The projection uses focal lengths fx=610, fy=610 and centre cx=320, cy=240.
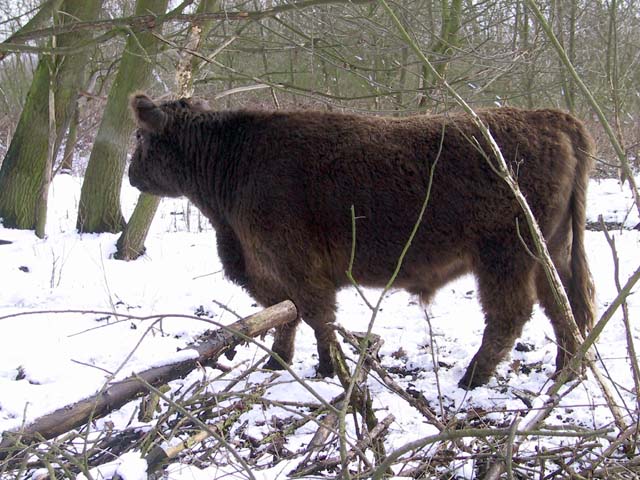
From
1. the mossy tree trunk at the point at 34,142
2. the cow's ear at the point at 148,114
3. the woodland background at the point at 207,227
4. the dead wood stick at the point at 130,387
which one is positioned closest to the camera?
the dead wood stick at the point at 130,387

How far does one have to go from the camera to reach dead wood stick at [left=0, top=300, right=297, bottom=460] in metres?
2.34

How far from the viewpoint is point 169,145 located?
5.00 metres

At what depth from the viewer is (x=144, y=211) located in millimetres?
6945

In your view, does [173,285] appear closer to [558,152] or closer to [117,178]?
[117,178]

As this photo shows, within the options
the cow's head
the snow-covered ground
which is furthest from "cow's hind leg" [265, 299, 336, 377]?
the cow's head

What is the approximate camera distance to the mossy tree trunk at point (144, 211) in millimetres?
6445

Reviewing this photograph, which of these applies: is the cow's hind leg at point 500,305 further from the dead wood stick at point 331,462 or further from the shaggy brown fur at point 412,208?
the dead wood stick at point 331,462

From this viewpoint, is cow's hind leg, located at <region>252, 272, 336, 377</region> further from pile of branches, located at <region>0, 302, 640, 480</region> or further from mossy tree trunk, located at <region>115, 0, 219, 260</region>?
mossy tree trunk, located at <region>115, 0, 219, 260</region>

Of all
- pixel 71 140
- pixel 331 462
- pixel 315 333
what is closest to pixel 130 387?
pixel 331 462

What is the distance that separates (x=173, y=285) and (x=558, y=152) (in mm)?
3947

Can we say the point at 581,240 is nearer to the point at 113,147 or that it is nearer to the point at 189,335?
the point at 189,335

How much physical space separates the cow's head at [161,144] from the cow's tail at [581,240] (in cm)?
292

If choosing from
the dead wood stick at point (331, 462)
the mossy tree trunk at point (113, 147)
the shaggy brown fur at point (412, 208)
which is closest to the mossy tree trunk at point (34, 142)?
the mossy tree trunk at point (113, 147)

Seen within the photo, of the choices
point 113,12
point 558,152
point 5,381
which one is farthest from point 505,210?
point 113,12
